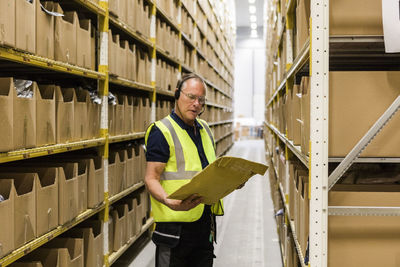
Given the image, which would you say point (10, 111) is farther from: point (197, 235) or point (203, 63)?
point (203, 63)

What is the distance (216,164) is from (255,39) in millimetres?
20866

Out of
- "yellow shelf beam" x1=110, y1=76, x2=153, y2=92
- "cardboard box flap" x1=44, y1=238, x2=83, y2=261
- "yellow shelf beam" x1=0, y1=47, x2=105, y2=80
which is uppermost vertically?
"yellow shelf beam" x1=110, y1=76, x2=153, y2=92

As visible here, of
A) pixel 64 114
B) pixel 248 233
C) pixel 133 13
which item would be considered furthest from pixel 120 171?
pixel 248 233

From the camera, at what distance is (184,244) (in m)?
2.19

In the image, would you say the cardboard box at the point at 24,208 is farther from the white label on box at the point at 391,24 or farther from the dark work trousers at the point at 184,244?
the white label on box at the point at 391,24

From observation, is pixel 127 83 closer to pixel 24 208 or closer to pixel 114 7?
pixel 114 7

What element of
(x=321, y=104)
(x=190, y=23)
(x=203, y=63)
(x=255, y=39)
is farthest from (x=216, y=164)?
(x=255, y=39)

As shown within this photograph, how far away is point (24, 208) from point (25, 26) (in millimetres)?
870

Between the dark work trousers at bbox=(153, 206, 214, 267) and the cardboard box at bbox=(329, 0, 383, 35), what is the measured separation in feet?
4.03

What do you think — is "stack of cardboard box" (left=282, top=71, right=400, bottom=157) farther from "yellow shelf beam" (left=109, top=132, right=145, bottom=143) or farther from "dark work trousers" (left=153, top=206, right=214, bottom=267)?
"yellow shelf beam" (left=109, top=132, right=145, bottom=143)

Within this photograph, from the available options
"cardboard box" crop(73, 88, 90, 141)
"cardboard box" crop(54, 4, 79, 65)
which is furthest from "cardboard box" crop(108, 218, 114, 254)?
"cardboard box" crop(54, 4, 79, 65)

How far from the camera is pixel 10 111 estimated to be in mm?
1870

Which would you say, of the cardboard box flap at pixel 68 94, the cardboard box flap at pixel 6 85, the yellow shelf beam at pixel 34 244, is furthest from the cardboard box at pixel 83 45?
the yellow shelf beam at pixel 34 244

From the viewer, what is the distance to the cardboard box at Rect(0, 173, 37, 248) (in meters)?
1.94
